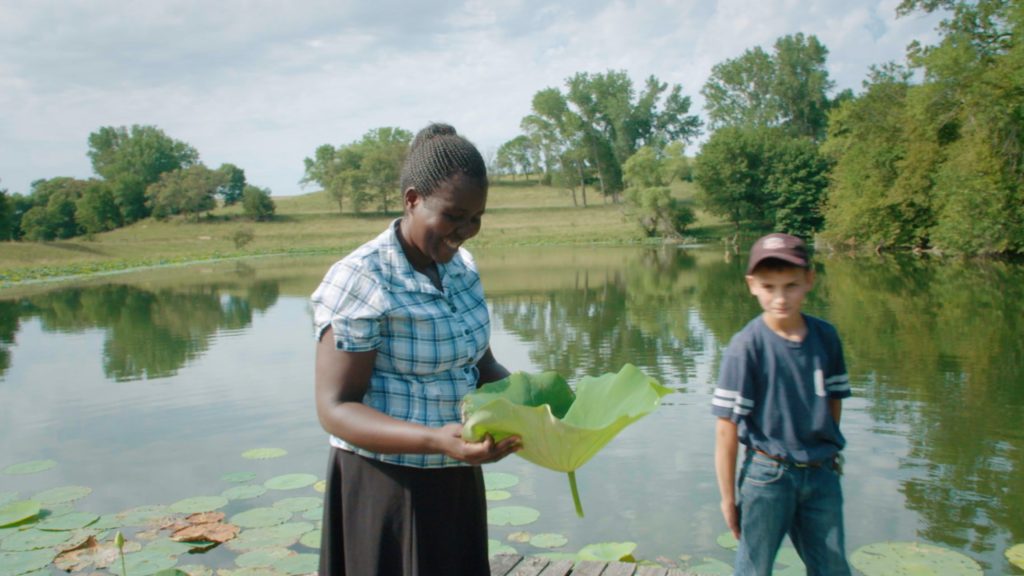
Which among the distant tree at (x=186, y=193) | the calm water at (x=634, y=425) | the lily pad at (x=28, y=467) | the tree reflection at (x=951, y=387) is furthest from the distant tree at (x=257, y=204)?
the lily pad at (x=28, y=467)

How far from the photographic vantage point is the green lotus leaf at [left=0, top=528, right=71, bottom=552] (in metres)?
4.25

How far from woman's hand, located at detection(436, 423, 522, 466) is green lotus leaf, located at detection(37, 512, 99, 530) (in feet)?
13.3

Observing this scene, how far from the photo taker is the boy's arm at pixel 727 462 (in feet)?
7.62

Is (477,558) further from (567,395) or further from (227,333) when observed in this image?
(227,333)

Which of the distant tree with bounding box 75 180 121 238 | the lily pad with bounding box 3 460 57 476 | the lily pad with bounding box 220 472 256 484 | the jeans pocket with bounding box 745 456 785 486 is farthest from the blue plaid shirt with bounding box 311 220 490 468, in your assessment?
the distant tree with bounding box 75 180 121 238

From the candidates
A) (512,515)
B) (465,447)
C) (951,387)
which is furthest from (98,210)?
(465,447)

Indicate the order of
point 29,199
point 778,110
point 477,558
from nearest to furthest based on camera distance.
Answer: point 477,558, point 778,110, point 29,199

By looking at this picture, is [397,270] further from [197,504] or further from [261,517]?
[197,504]

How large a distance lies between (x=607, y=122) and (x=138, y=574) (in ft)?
206

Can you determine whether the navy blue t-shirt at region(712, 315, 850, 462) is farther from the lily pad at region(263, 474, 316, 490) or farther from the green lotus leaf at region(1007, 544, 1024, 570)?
the lily pad at region(263, 474, 316, 490)

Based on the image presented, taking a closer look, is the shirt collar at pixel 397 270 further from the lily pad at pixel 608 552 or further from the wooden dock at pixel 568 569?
Result: the lily pad at pixel 608 552

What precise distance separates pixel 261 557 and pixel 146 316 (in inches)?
550

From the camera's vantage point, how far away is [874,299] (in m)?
14.7

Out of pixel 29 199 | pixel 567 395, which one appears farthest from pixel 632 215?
pixel 29 199
